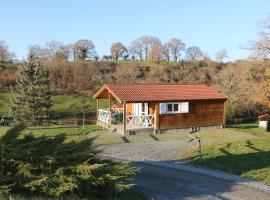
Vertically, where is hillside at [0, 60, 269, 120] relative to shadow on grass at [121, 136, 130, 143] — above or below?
above

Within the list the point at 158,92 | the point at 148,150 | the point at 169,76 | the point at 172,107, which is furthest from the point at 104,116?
the point at 169,76

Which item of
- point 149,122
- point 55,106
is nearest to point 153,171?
point 149,122

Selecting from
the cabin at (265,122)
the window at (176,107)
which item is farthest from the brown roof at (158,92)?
the cabin at (265,122)

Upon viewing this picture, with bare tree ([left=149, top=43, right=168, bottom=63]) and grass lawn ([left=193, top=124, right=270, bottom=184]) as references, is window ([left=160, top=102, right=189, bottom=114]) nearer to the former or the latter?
grass lawn ([left=193, top=124, right=270, bottom=184])

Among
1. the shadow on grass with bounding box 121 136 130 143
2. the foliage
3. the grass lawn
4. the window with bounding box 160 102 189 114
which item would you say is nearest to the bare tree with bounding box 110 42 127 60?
the window with bounding box 160 102 189 114

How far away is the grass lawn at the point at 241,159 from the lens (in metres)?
14.2

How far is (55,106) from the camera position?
3759cm

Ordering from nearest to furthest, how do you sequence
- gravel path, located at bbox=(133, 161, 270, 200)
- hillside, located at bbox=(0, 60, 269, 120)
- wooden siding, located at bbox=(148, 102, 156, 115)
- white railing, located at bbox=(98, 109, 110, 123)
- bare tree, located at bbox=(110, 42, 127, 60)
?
gravel path, located at bbox=(133, 161, 270, 200) → wooden siding, located at bbox=(148, 102, 156, 115) → white railing, located at bbox=(98, 109, 110, 123) → hillside, located at bbox=(0, 60, 269, 120) → bare tree, located at bbox=(110, 42, 127, 60)

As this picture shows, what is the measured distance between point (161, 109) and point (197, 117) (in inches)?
126

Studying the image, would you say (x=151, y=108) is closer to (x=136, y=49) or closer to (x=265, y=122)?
(x=265, y=122)

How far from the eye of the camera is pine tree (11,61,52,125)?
29641mm

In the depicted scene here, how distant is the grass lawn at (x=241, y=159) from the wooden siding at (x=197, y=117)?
22.5 feet

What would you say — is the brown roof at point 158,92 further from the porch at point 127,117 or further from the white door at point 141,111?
the white door at point 141,111

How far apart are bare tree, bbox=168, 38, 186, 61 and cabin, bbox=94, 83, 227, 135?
40126mm
